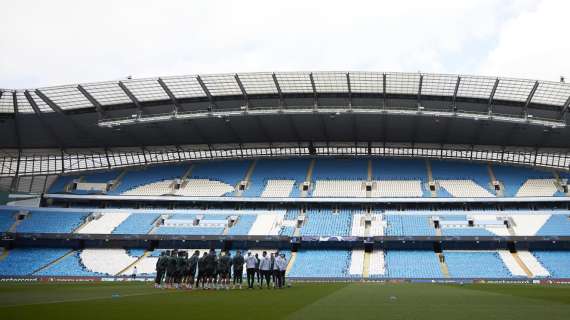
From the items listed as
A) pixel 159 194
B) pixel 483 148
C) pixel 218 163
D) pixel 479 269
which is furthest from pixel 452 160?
pixel 159 194

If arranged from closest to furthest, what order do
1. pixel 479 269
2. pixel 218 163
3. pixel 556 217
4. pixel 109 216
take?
pixel 479 269 < pixel 556 217 < pixel 109 216 < pixel 218 163

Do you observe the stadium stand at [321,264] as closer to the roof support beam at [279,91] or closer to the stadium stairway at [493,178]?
the roof support beam at [279,91]

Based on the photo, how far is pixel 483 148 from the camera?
55812mm

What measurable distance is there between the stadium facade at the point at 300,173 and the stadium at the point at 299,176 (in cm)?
20

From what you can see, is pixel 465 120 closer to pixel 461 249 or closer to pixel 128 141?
pixel 461 249

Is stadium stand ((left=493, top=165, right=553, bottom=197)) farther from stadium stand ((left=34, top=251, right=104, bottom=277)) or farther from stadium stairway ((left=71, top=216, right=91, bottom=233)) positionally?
stadium stairway ((left=71, top=216, right=91, bottom=233))

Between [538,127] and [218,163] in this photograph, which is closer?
[538,127]

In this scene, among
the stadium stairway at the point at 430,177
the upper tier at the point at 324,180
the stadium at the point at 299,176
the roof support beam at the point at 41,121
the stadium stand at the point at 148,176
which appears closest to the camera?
the stadium at the point at 299,176

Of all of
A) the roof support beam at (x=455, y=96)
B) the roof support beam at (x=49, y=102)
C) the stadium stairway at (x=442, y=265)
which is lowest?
the stadium stairway at (x=442, y=265)

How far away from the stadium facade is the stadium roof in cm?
21

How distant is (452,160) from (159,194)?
34.8m

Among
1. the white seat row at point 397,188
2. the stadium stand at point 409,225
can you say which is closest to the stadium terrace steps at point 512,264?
the stadium stand at point 409,225

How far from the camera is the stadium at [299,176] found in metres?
42.7

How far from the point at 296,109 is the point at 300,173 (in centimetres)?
1275
